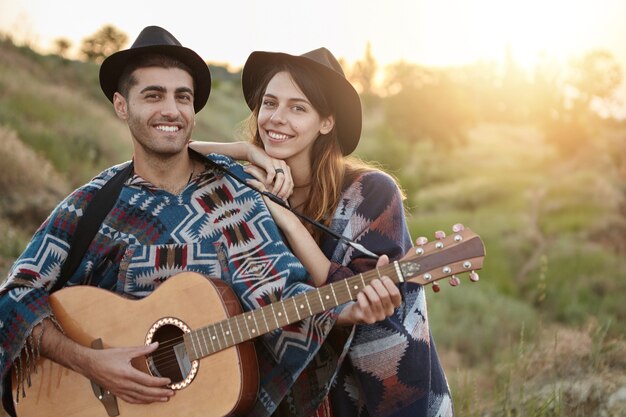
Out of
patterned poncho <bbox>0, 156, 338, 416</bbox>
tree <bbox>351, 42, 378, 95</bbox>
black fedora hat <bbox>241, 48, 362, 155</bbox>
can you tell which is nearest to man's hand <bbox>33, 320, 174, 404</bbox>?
patterned poncho <bbox>0, 156, 338, 416</bbox>

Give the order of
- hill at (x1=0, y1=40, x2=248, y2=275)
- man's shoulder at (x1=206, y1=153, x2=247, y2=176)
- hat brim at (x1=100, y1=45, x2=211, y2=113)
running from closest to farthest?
hat brim at (x1=100, y1=45, x2=211, y2=113)
man's shoulder at (x1=206, y1=153, x2=247, y2=176)
hill at (x1=0, y1=40, x2=248, y2=275)

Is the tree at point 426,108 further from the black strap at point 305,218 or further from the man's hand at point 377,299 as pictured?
the man's hand at point 377,299

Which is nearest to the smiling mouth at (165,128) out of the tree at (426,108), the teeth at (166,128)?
the teeth at (166,128)

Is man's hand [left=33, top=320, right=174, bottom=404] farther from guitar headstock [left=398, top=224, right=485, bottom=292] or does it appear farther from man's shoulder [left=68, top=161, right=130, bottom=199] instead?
guitar headstock [left=398, top=224, right=485, bottom=292]

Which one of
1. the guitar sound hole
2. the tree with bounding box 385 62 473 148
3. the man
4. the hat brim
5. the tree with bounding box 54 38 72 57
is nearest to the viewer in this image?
the guitar sound hole

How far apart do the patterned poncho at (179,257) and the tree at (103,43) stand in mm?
22052

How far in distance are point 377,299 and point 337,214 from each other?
958mm

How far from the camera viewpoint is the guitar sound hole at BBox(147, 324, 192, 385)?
3320mm

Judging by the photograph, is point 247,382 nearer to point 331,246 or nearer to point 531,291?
point 331,246

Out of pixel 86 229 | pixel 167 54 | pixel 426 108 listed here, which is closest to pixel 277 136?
pixel 167 54

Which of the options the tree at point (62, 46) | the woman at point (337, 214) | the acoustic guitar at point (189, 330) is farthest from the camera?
the tree at point (62, 46)

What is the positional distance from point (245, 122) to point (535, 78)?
37.5m

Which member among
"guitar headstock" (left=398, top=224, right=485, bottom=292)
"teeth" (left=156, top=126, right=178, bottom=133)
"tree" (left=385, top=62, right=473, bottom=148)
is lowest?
"tree" (left=385, top=62, right=473, bottom=148)

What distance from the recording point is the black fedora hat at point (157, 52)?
3.68 meters
